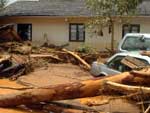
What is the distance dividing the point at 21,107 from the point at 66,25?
2097cm

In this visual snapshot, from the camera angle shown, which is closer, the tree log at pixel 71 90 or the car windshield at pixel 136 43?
the tree log at pixel 71 90

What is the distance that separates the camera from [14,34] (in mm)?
30172

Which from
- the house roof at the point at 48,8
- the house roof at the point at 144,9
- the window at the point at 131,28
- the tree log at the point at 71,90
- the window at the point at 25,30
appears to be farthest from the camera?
the window at the point at 25,30

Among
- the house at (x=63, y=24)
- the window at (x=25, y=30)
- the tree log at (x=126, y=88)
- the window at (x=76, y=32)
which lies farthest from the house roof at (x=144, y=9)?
the tree log at (x=126, y=88)

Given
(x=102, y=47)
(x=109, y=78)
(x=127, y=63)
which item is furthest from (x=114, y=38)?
(x=109, y=78)

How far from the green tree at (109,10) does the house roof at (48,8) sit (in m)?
2.73

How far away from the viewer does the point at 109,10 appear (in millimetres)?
29016

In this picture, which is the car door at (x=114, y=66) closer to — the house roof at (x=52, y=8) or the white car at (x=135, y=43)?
the white car at (x=135, y=43)

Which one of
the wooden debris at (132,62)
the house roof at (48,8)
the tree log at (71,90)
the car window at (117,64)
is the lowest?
the tree log at (71,90)

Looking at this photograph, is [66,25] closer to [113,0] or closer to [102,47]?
[102,47]

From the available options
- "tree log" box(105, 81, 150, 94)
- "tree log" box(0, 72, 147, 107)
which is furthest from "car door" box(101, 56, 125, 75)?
"tree log" box(105, 81, 150, 94)

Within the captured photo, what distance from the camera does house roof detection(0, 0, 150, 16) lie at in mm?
32812

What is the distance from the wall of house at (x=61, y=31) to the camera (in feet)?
106

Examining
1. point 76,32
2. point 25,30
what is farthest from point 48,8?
point 76,32
